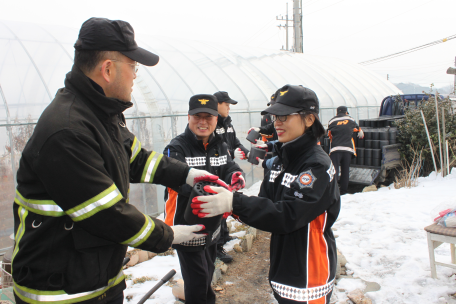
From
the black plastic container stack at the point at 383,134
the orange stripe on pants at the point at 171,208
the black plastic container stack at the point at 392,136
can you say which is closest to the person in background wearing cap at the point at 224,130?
the orange stripe on pants at the point at 171,208

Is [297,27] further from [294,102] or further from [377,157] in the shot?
[294,102]

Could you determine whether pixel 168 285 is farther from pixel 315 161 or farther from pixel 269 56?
pixel 269 56

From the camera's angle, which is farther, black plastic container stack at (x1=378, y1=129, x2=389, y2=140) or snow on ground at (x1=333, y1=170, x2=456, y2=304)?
black plastic container stack at (x1=378, y1=129, x2=389, y2=140)

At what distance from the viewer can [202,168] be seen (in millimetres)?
2797

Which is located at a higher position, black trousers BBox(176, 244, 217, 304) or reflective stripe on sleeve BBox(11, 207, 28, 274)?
reflective stripe on sleeve BBox(11, 207, 28, 274)

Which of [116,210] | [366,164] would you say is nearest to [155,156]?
[116,210]

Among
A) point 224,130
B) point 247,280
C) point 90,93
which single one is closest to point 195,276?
point 247,280

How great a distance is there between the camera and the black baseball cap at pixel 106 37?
4.25ft

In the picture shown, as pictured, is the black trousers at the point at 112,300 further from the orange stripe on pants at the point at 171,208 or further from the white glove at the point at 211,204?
the orange stripe on pants at the point at 171,208

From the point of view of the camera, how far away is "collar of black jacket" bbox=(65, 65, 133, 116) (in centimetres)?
131

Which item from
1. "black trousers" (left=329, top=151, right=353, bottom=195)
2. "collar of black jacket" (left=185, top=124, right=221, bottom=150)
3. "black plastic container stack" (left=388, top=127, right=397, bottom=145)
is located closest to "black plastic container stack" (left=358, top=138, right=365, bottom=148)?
"black plastic container stack" (left=388, top=127, right=397, bottom=145)

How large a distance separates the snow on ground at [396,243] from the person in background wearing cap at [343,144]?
2.47 ft

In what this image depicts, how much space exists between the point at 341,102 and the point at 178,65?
6.52 m

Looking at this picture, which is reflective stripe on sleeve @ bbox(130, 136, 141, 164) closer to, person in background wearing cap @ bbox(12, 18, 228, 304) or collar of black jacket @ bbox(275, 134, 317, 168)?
person in background wearing cap @ bbox(12, 18, 228, 304)
